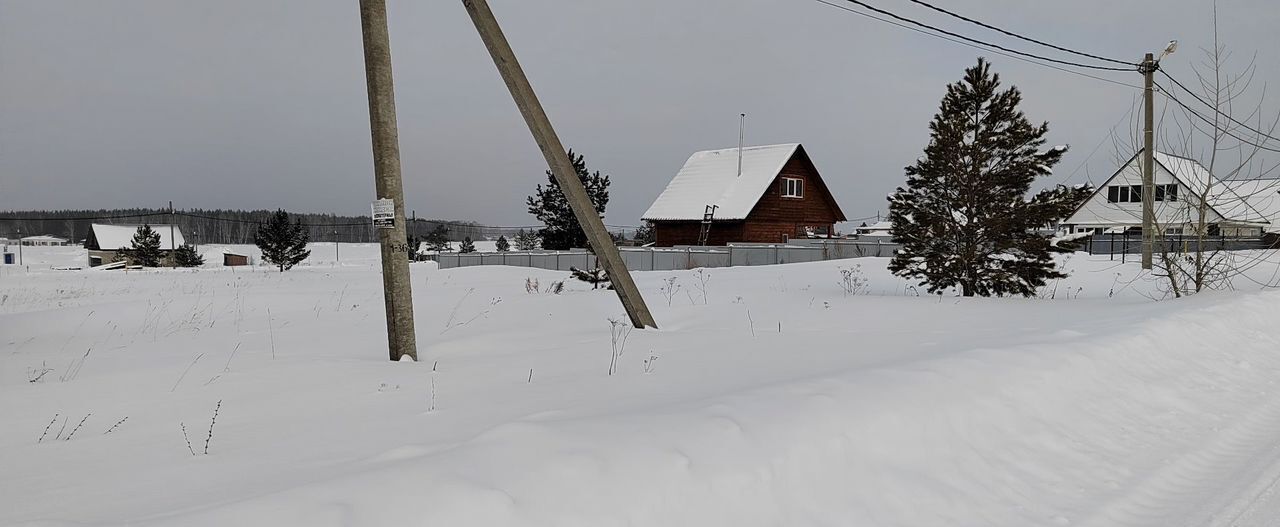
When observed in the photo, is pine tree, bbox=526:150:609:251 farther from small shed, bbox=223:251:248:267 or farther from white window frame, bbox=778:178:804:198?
small shed, bbox=223:251:248:267

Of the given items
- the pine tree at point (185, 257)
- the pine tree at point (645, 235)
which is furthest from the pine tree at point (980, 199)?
the pine tree at point (185, 257)

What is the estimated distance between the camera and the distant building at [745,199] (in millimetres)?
33938

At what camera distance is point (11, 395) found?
425 centimetres

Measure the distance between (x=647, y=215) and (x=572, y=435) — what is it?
33.2 m

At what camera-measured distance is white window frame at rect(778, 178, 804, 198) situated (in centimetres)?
3559

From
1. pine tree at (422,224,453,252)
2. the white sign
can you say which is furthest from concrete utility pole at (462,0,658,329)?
pine tree at (422,224,453,252)

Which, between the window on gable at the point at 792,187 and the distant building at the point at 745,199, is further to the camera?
the window on gable at the point at 792,187

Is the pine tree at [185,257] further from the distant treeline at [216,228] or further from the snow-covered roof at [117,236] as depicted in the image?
the distant treeline at [216,228]

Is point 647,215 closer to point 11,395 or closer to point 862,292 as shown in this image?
point 862,292

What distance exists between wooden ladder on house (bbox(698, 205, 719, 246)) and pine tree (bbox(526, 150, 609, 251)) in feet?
26.7

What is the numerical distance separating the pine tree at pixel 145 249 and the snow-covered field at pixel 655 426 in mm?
46614

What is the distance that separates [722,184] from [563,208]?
12469 millimetres

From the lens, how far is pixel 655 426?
11.3ft

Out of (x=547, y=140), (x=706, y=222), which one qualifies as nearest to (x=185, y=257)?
(x=706, y=222)
